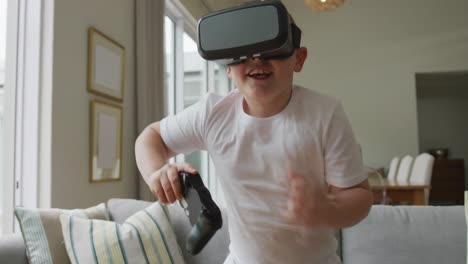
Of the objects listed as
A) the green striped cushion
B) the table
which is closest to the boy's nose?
the green striped cushion

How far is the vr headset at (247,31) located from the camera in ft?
2.19

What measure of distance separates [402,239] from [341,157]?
1.09 meters

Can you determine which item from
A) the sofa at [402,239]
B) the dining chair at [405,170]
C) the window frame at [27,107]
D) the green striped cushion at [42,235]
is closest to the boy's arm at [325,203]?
the sofa at [402,239]

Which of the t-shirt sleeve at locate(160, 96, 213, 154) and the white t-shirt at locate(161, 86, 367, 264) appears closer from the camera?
the white t-shirt at locate(161, 86, 367, 264)

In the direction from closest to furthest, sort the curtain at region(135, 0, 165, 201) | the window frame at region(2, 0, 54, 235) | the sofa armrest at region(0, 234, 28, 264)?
the sofa armrest at region(0, 234, 28, 264) < the window frame at region(2, 0, 54, 235) < the curtain at region(135, 0, 165, 201)

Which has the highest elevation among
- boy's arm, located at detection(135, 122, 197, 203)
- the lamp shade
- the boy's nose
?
the lamp shade

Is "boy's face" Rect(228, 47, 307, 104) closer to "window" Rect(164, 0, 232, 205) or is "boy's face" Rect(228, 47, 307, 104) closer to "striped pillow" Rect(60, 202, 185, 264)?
"striped pillow" Rect(60, 202, 185, 264)

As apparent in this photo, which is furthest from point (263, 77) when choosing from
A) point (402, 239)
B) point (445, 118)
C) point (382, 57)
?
point (445, 118)

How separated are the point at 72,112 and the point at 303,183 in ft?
6.11

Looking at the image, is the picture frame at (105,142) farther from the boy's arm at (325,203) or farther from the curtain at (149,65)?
the boy's arm at (325,203)

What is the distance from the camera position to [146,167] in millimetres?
878

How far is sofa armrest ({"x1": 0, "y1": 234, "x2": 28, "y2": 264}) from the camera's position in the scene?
1.52 meters

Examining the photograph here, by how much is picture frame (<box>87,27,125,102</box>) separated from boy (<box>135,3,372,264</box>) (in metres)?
1.61

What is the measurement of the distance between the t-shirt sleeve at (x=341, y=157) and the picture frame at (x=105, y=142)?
5.99ft
